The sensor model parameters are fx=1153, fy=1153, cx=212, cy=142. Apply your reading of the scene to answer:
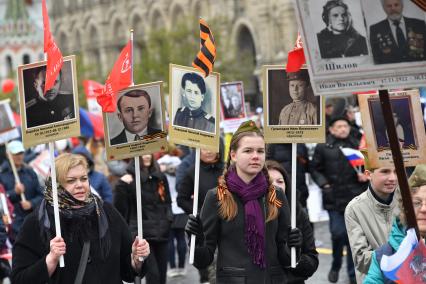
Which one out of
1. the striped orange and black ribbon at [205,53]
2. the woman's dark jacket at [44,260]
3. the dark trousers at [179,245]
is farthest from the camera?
the dark trousers at [179,245]

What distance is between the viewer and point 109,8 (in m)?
74.4

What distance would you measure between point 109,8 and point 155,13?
8468 millimetres

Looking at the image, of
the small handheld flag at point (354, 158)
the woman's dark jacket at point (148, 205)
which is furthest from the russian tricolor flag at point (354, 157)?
the woman's dark jacket at point (148, 205)

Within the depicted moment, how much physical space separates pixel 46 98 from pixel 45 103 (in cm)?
3

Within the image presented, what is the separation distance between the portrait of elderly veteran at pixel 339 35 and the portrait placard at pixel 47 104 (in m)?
2.57

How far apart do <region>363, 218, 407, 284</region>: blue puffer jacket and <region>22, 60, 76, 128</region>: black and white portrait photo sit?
251 cm

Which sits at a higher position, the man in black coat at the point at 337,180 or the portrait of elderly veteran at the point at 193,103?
the portrait of elderly veteran at the point at 193,103

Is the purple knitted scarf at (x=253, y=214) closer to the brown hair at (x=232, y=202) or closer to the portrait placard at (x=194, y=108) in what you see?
the brown hair at (x=232, y=202)

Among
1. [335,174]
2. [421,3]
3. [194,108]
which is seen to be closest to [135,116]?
[194,108]

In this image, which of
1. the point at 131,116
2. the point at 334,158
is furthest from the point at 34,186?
the point at 131,116

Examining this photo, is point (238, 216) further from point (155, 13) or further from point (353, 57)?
point (155, 13)

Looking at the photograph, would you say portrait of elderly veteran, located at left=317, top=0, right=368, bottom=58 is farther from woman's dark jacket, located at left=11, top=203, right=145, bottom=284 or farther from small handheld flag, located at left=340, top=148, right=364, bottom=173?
small handheld flag, located at left=340, top=148, right=364, bottom=173

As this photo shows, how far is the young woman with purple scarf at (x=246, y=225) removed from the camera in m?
6.80

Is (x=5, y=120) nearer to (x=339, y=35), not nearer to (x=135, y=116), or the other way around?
(x=135, y=116)
